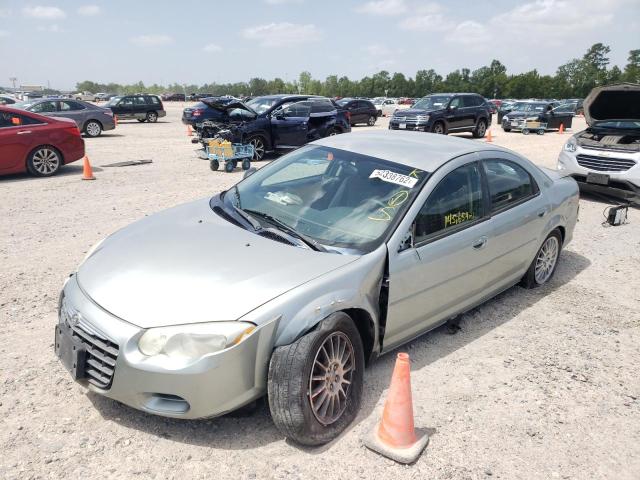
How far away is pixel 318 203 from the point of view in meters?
3.69

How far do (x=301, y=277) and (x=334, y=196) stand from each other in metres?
1.03

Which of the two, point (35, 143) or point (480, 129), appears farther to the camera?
point (480, 129)

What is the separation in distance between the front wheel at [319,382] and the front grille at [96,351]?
0.83 m

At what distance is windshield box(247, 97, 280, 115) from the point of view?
13.6 metres

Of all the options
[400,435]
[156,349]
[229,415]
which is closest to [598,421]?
[400,435]

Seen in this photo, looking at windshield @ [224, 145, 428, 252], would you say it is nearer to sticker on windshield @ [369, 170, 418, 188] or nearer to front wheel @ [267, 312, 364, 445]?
sticker on windshield @ [369, 170, 418, 188]

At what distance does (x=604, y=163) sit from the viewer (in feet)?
28.4

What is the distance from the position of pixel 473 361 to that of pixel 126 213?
5.65m

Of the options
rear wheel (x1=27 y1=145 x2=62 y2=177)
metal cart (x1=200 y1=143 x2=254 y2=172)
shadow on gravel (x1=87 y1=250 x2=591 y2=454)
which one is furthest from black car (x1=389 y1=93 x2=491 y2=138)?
shadow on gravel (x1=87 y1=250 x2=591 y2=454)

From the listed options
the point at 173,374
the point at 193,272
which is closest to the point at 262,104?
the point at 193,272

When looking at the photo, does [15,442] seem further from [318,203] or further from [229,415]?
[318,203]

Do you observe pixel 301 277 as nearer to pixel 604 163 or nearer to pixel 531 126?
pixel 604 163

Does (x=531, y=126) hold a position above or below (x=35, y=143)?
below

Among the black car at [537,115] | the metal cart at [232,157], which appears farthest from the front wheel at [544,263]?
the black car at [537,115]
